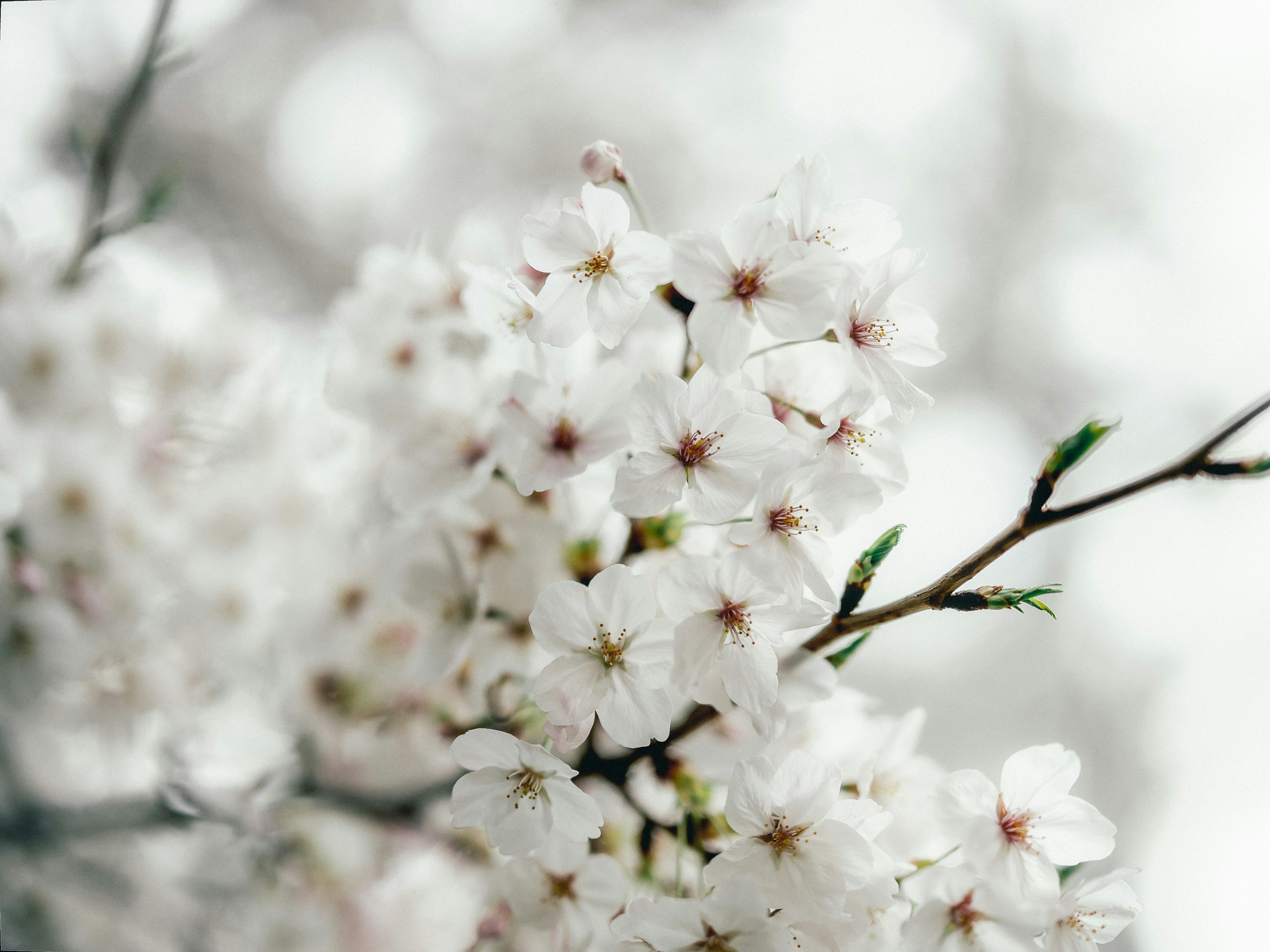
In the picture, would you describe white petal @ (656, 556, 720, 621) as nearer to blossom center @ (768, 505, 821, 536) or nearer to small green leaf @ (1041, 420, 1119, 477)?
blossom center @ (768, 505, 821, 536)

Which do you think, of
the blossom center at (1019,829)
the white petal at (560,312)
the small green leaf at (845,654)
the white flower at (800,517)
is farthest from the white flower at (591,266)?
the blossom center at (1019,829)

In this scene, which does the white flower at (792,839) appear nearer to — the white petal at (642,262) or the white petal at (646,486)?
the white petal at (646,486)

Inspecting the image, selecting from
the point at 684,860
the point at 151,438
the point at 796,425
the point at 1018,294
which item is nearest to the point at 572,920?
the point at 684,860

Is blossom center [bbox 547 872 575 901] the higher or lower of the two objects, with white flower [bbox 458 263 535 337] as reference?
lower

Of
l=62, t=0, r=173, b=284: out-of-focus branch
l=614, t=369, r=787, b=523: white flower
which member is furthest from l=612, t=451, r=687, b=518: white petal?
l=62, t=0, r=173, b=284: out-of-focus branch

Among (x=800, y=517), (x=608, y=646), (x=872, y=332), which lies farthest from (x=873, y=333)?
(x=608, y=646)

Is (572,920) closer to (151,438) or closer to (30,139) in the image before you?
(151,438)

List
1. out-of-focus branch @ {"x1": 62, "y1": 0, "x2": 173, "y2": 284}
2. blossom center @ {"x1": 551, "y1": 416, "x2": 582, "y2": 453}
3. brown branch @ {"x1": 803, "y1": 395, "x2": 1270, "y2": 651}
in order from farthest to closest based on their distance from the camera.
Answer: out-of-focus branch @ {"x1": 62, "y1": 0, "x2": 173, "y2": 284} → blossom center @ {"x1": 551, "y1": 416, "x2": 582, "y2": 453} → brown branch @ {"x1": 803, "y1": 395, "x2": 1270, "y2": 651}
